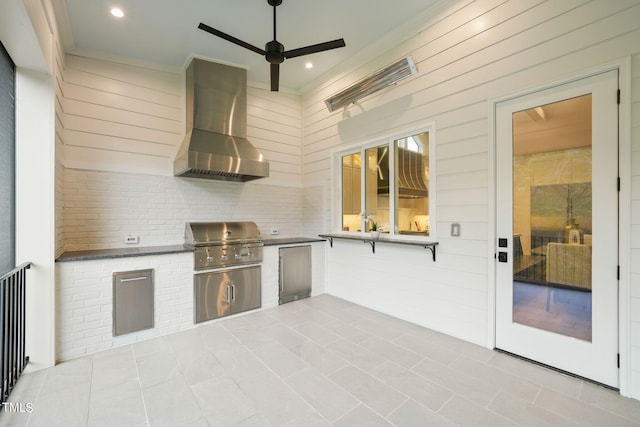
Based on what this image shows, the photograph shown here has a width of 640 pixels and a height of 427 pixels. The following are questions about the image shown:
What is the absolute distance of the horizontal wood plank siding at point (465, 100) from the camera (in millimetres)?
2148

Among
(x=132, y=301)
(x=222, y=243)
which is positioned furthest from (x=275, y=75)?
(x=132, y=301)

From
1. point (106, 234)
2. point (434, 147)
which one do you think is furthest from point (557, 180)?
point (106, 234)

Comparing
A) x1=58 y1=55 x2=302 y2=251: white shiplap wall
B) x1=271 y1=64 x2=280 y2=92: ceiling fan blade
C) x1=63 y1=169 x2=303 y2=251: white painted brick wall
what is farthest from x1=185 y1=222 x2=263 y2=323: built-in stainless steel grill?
x1=271 y1=64 x2=280 y2=92: ceiling fan blade

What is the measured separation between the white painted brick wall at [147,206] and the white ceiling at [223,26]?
1.57 meters

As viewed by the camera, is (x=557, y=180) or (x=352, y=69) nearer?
(x=557, y=180)

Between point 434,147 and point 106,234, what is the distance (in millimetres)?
3973

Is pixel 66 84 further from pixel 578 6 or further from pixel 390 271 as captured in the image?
pixel 578 6

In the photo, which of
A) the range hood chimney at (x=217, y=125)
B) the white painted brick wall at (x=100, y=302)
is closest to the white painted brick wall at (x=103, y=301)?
the white painted brick wall at (x=100, y=302)

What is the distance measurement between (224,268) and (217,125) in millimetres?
1954

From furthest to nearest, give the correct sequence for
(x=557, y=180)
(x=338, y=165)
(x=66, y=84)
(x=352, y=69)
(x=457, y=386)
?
(x=338, y=165) < (x=352, y=69) < (x=66, y=84) < (x=557, y=180) < (x=457, y=386)

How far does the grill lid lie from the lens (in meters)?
3.54

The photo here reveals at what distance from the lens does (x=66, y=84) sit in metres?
3.27

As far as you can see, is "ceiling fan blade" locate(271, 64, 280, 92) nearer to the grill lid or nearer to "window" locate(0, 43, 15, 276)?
the grill lid

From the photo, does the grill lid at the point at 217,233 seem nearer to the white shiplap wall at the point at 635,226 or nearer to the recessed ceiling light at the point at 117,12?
the recessed ceiling light at the point at 117,12
